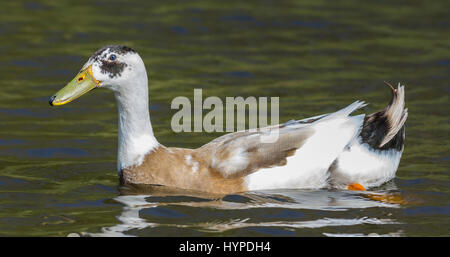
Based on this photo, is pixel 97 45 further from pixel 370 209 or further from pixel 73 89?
pixel 370 209

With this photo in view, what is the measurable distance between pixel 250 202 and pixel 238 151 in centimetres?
57

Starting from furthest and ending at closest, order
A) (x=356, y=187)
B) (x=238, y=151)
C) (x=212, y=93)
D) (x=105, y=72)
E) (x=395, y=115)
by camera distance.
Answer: (x=212, y=93), (x=395, y=115), (x=356, y=187), (x=238, y=151), (x=105, y=72)

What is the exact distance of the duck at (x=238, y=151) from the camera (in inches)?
332

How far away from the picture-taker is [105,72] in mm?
8383

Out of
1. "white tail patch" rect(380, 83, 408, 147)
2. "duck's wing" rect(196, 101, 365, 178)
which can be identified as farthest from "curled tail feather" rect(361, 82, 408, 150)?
"duck's wing" rect(196, 101, 365, 178)

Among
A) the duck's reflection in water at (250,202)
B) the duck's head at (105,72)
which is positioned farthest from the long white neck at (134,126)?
the duck's reflection in water at (250,202)

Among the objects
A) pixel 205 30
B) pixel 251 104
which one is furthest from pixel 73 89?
A: pixel 205 30


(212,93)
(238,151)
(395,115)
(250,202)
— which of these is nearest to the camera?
(250,202)

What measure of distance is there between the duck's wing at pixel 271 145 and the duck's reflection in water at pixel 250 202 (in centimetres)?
29

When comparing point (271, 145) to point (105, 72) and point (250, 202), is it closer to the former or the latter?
point (250, 202)

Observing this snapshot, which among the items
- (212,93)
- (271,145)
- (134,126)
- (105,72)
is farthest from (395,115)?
(212,93)

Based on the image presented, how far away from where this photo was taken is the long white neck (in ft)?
28.0
